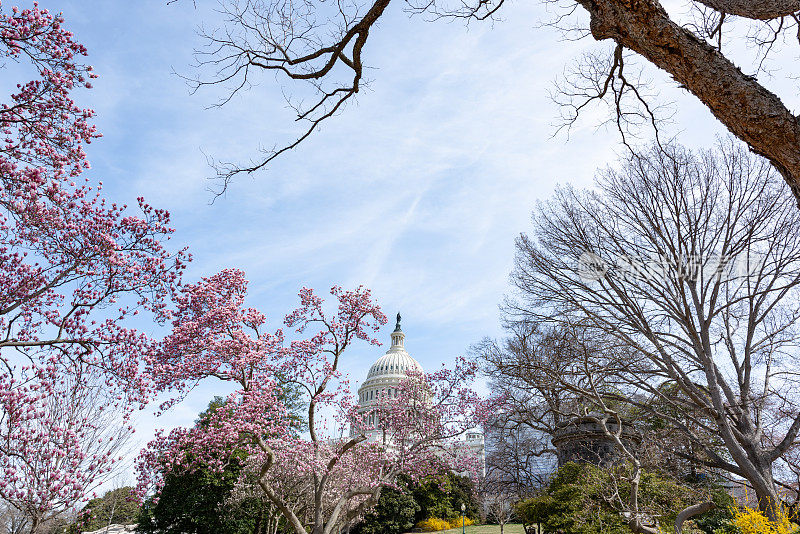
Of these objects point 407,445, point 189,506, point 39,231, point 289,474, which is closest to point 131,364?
point 39,231

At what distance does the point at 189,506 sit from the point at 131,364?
21.2 m

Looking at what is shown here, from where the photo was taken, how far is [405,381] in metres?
14.0

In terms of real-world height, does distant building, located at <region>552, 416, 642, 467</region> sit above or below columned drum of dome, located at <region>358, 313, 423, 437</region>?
below

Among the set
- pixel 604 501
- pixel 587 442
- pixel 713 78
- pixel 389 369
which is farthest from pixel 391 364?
pixel 713 78

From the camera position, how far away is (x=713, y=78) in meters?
2.58

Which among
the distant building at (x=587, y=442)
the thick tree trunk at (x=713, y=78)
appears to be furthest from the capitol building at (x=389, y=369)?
the thick tree trunk at (x=713, y=78)

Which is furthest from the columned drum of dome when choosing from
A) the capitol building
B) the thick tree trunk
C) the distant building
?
the thick tree trunk

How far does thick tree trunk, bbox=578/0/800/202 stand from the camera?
95.8 inches

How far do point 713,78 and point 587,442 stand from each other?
1714cm

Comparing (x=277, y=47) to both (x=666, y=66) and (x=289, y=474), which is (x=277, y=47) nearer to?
(x=666, y=66)

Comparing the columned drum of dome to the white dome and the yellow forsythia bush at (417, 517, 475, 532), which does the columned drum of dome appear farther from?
the yellow forsythia bush at (417, 517, 475, 532)

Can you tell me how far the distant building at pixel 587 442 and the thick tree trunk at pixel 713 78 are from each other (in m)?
13.9

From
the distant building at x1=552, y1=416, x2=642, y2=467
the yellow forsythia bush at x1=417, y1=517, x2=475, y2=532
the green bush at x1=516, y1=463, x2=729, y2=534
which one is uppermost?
the distant building at x1=552, y1=416, x2=642, y2=467

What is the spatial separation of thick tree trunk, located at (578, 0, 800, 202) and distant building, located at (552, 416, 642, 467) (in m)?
13.9
